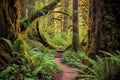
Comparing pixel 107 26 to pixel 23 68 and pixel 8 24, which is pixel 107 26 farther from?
pixel 8 24

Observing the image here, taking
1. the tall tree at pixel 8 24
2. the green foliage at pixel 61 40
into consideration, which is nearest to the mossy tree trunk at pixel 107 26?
the tall tree at pixel 8 24

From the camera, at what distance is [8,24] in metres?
7.39

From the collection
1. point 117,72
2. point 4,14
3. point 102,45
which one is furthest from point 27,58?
point 117,72

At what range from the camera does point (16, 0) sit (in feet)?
25.6

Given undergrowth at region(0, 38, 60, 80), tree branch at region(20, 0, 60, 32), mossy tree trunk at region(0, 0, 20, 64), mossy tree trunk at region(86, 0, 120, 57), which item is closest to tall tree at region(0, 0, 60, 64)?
mossy tree trunk at region(0, 0, 20, 64)

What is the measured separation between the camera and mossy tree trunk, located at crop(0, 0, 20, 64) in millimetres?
7102

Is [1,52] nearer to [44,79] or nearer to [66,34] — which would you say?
[44,79]

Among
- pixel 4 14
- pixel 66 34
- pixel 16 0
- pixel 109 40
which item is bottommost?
pixel 66 34

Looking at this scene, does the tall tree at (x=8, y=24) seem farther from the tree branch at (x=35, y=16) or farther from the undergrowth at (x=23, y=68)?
the tree branch at (x=35, y=16)

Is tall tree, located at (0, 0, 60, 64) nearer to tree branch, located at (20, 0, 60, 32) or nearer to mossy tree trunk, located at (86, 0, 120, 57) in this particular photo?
mossy tree trunk, located at (86, 0, 120, 57)

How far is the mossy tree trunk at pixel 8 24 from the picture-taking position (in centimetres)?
710

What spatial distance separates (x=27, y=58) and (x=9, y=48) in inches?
28.7

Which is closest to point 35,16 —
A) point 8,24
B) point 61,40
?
point 8,24

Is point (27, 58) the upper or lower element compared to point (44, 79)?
upper
